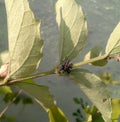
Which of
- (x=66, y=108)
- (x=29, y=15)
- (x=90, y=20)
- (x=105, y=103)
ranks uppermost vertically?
(x=29, y=15)

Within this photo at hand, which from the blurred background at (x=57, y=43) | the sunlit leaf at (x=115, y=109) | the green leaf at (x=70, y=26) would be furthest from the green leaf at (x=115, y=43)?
the blurred background at (x=57, y=43)

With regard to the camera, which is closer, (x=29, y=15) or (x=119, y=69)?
(x=29, y=15)

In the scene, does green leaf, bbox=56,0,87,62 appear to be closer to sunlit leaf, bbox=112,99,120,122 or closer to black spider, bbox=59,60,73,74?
black spider, bbox=59,60,73,74

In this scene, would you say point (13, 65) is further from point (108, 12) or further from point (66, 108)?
point (108, 12)

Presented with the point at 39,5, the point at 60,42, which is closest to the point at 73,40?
the point at 60,42

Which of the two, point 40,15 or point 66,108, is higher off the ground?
point 40,15

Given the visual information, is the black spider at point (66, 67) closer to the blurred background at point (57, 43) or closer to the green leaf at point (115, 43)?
the green leaf at point (115, 43)

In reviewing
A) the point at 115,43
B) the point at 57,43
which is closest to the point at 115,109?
the point at 115,43

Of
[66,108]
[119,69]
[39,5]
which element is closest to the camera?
[66,108]
